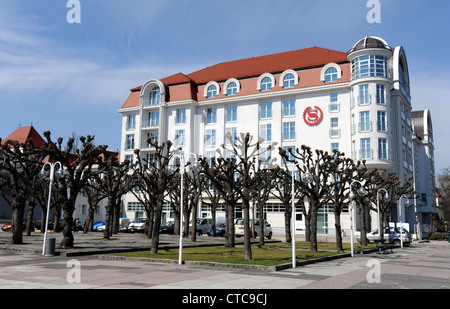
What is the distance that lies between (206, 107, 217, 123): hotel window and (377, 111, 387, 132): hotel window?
839 inches

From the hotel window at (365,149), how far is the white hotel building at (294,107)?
0.34 ft

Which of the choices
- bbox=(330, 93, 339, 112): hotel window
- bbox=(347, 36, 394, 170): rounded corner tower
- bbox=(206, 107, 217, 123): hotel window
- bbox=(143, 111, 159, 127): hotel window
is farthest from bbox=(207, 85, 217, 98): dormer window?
bbox=(347, 36, 394, 170): rounded corner tower

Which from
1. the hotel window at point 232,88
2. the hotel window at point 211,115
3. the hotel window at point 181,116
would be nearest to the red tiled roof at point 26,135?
the hotel window at point 181,116

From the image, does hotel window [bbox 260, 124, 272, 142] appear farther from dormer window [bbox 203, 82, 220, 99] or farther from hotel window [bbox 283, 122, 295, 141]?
dormer window [bbox 203, 82, 220, 99]

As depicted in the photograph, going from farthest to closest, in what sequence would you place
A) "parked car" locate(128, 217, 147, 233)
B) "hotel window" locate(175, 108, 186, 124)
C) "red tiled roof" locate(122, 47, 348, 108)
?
"hotel window" locate(175, 108, 186, 124) → "red tiled roof" locate(122, 47, 348, 108) → "parked car" locate(128, 217, 147, 233)

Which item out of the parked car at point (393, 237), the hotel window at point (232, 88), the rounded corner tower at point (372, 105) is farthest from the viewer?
the hotel window at point (232, 88)

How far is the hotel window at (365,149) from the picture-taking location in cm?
4389

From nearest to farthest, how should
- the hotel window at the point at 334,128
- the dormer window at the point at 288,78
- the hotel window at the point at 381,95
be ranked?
the hotel window at the point at 381,95 < the hotel window at the point at 334,128 < the dormer window at the point at 288,78

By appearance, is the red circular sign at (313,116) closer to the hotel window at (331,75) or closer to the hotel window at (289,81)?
the hotel window at (331,75)

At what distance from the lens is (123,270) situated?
13.2 meters

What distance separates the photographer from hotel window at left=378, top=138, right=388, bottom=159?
43.8 meters

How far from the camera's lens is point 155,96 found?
5753cm

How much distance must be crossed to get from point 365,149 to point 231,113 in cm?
1848
